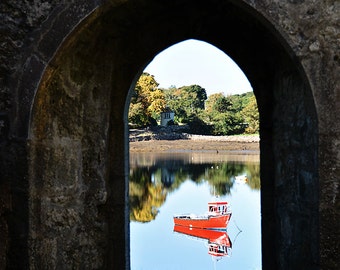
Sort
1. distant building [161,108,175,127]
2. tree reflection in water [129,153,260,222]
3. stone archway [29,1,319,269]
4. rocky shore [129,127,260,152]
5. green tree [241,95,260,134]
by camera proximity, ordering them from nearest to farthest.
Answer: stone archway [29,1,319,269], tree reflection in water [129,153,260,222], rocky shore [129,127,260,152], green tree [241,95,260,134], distant building [161,108,175,127]

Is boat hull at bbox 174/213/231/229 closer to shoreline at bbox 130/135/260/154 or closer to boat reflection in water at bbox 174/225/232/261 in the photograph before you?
boat reflection in water at bbox 174/225/232/261

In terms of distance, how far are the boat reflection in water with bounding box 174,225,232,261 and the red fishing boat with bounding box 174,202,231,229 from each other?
0.19m

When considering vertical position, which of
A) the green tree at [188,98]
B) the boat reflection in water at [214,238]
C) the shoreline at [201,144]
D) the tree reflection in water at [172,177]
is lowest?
the boat reflection in water at [214,238]

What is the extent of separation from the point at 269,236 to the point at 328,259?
1.31 m

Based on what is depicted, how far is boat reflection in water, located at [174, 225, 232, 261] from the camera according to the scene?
44.6 ft

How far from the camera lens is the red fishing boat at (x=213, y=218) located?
15.1 m

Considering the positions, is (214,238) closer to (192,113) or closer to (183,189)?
(183,189)

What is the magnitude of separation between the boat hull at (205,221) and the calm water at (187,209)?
275mm

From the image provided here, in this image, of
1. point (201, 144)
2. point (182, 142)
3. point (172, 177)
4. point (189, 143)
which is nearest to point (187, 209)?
point (172, 177)

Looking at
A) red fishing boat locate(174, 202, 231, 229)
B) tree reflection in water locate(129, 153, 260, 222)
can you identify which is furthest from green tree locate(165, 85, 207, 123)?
red fishing boat locate(174, 202, 231, 229)

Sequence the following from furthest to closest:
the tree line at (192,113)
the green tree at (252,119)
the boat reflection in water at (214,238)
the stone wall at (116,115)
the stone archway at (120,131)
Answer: the green tree at (252,119), the tree line at (192,113), the boat reflection in water at (214,238), the stone archway at (120,131), the stone wall at (116,115)

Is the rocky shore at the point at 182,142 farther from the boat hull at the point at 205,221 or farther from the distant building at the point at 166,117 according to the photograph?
the boat hull at the point at 205,221

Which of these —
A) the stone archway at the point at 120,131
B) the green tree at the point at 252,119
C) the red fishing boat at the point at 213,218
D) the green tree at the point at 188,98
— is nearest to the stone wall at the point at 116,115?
the stone archway at the point at 120,131

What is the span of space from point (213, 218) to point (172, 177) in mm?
9690
